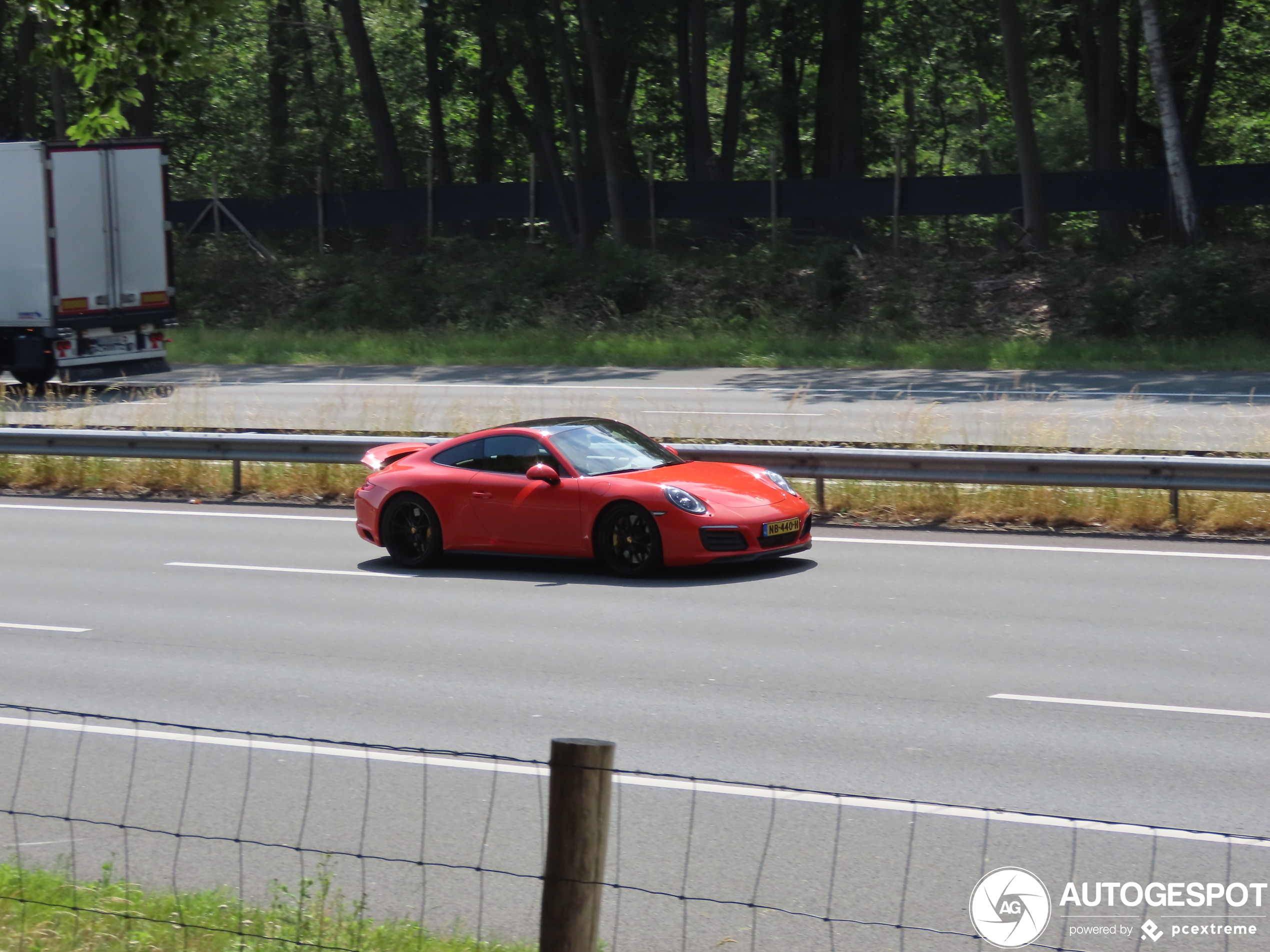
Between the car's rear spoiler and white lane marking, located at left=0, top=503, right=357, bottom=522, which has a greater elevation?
the car's rear spoiler

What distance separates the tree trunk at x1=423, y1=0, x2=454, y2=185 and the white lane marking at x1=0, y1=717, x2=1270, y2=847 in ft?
113

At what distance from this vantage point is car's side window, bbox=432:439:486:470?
12.0 m

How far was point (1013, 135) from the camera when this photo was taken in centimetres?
A: 4788

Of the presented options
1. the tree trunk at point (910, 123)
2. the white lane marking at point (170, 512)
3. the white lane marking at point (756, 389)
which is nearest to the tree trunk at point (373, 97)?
the white lane marking at point (756, 389)

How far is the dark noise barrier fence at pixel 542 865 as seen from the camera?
15.9ft

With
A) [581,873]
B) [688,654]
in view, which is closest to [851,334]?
[688,654]

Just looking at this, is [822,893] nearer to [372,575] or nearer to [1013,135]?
[372,575]

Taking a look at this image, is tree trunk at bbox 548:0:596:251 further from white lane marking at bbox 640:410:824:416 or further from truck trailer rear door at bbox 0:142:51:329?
white lane marking at bbox 640:410:824:416

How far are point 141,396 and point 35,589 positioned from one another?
13149 millimetres

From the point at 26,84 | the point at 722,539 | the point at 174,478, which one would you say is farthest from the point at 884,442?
the point at 26,84

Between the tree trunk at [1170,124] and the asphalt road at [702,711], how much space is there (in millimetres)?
18230

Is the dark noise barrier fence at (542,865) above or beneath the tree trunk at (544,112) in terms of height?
beneath

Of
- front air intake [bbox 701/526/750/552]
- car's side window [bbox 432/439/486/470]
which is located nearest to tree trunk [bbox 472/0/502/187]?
car's side window [bbox 432/439/486/470]

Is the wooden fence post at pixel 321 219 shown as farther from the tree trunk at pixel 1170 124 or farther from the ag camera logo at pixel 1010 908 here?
the ag camera logo at pixel 1010 908
